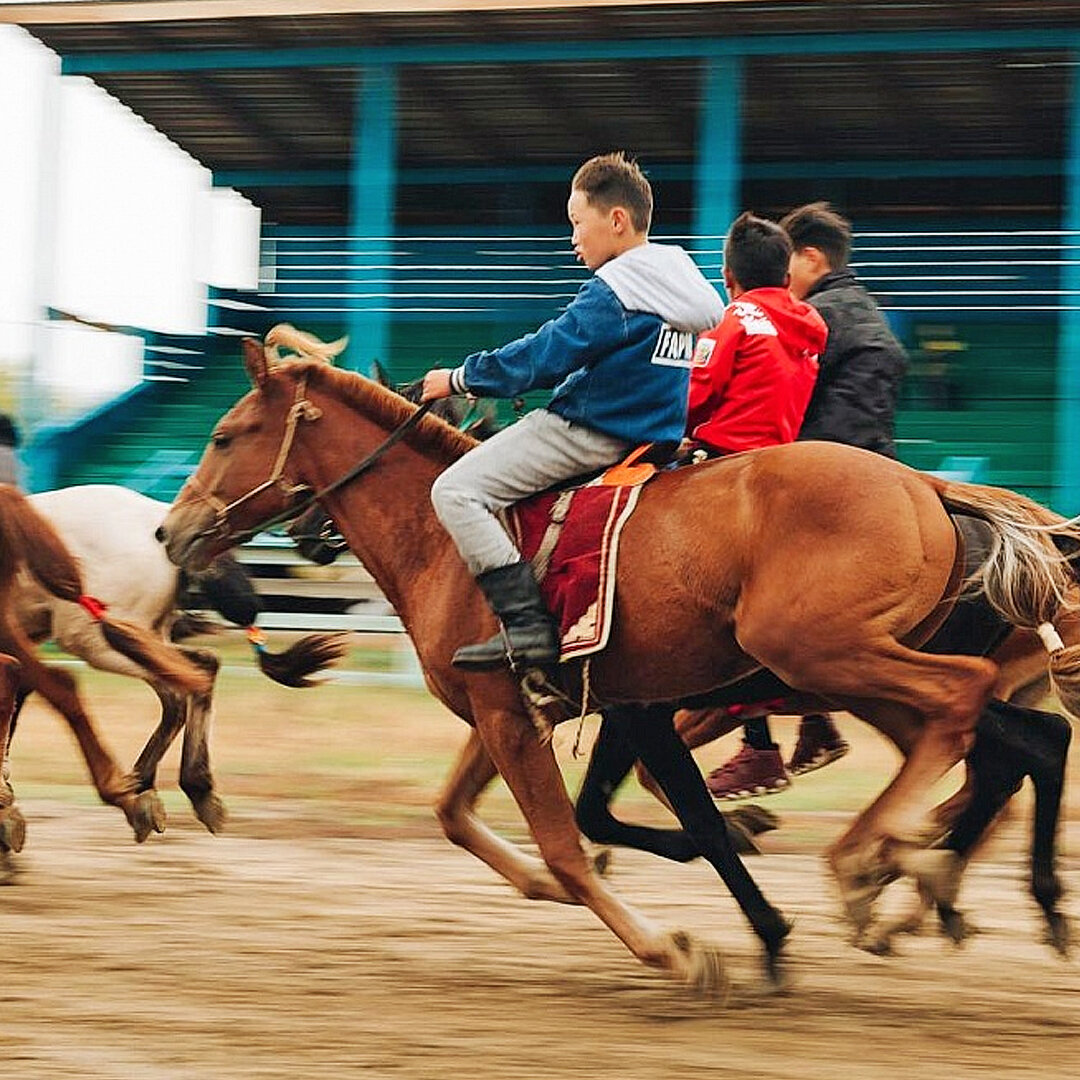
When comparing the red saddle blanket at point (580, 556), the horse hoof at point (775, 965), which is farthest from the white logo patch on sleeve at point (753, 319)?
the horse hoof at point (775, 965)

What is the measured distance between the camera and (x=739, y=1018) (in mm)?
5113

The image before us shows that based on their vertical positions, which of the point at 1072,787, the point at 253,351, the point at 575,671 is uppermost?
the point at 253,351

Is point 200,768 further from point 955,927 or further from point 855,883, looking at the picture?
point 855,883

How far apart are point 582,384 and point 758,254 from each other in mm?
849

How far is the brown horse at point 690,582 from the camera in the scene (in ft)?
16.5

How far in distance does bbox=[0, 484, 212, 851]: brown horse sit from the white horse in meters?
0.42

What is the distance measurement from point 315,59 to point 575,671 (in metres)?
9.95

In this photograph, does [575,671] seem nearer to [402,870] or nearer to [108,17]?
[402,870]

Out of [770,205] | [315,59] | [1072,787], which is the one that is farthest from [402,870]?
[770,205]

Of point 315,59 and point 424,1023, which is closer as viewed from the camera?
point 424,1023

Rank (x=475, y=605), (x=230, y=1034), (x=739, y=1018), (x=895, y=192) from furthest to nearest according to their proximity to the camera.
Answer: (x=895, y=192) → (x=475, y=605) → (x=739, y=1018) → (x=230, y=1034)

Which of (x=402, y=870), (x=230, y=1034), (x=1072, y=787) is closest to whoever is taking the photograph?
(x=230, y=1034)

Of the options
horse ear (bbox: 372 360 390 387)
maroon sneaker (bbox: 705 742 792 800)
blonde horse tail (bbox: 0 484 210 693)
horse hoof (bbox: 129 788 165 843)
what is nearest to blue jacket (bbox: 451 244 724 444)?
horse ear (bbox: 372 360 390 387)

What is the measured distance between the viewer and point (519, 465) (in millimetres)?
5488
